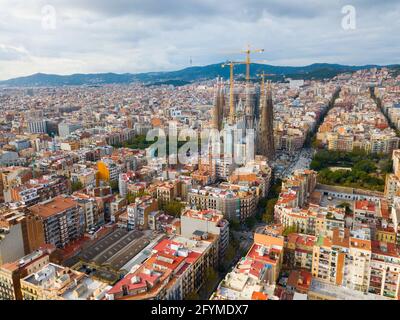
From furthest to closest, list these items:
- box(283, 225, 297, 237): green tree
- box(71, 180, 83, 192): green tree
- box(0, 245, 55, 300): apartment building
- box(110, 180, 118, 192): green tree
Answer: box(110, 180, 118, 192): green tree, box(71, 180, 83, 192): green tree, box(283, 225, 297, 237): green tree, box(0, 245, 55, 300): apartment building

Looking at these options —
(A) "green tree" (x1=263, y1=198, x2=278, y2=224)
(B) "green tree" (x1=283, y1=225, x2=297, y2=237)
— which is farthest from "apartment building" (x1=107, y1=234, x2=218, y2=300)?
(A) "green tree" (x1=263, y1=198, x2=278, y2=224)

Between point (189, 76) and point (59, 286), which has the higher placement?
point (189, 76)

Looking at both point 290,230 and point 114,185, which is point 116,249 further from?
point 114,185

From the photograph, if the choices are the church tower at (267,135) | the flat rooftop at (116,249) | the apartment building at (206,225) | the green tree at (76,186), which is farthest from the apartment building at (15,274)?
the church tower at (267,135)

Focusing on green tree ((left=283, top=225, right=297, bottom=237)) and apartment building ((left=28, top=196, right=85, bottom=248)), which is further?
green tree ((left=283, top=225, right=297, bottom=237))

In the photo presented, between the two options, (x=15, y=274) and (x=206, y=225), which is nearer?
(x=15, y=274)

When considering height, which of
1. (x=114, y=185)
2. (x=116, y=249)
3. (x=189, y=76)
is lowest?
(x=116, y=249)

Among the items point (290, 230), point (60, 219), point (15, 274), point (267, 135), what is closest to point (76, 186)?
point (60, 219)

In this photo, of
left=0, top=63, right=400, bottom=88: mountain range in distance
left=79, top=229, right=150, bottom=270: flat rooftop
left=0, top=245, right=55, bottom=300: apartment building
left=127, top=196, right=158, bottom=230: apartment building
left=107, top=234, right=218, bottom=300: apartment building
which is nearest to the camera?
left=107, top=234, right=218, bottom=300: apartment building

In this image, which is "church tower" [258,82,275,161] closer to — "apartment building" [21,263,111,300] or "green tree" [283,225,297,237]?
"green tree" [283,225,297,237]
